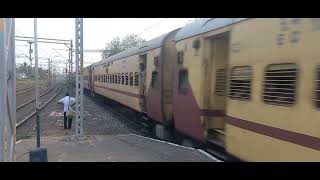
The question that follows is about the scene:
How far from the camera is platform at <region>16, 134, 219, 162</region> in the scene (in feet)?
30.1

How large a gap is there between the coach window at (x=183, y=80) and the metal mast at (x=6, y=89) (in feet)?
15.5

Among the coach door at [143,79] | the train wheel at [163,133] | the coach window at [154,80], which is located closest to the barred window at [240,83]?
the train wheel at [163,133]

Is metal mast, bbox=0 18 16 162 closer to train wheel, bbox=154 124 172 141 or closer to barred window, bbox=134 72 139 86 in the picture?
train wheel, bbox=154 124 172 141

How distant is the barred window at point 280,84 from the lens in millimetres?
5210

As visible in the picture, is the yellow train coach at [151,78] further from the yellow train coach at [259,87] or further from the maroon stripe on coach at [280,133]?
the maroon stripe on coach at [280,133]

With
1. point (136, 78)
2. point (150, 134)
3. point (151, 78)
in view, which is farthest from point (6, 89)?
point (136, 78)

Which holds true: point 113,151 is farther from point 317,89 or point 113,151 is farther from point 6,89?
point 317,89

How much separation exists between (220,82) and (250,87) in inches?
86.4

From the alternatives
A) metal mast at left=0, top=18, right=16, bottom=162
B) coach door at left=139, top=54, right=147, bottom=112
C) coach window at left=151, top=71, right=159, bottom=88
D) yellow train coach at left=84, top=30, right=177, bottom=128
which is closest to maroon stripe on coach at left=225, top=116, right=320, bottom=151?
metal mast at left=0, top=18, right=16, bottom=162

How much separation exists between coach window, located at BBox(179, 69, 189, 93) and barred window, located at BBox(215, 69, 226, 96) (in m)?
→ 1.22

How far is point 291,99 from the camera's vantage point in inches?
206

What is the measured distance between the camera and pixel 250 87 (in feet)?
21.0
